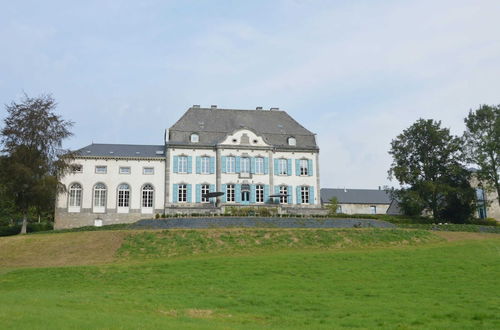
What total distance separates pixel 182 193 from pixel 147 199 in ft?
11.4

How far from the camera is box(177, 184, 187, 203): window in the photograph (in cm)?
5131

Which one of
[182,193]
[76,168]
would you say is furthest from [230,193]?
[76,168]

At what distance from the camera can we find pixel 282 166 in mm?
53844

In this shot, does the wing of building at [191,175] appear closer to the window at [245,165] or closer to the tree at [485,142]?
the window at [245,165]

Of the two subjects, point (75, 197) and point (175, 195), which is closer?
point (75, 197)

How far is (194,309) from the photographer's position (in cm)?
1694

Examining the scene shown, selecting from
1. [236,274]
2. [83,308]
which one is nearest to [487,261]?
[236,274]

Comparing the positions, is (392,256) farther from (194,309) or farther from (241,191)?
(241,191)

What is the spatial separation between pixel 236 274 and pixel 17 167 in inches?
963

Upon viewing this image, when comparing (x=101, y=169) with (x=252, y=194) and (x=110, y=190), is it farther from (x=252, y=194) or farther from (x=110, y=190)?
(x=252, y=194)

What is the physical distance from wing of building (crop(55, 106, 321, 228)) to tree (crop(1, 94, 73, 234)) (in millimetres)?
4291

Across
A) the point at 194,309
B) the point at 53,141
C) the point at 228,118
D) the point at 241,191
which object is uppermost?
the point at 228,118

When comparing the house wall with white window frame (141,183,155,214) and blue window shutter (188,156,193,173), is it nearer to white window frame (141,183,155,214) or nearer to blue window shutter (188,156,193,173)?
white window frame (141,183,155,214)

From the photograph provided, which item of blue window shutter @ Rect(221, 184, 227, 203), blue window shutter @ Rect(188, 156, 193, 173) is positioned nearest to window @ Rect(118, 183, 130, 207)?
blue window shutter @ Rect(188, 156, 193, 173)
